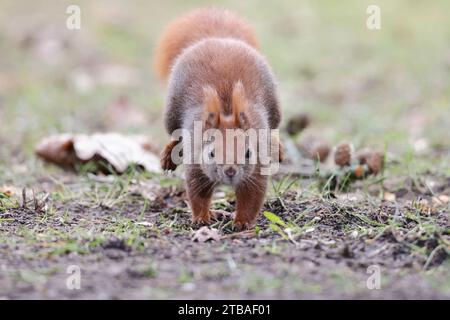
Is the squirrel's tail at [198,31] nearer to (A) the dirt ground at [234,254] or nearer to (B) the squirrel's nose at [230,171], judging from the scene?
(A) the dirt ground at [234,254]

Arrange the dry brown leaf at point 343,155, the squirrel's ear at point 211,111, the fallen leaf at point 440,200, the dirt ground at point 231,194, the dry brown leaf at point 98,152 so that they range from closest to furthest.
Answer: the dirt ground at point 231,194 → the squirrel's ear at point 211,111 → the fallen leaf at point 440,200 → the dry brown leaf at point 343,155 → the dry brown leaf at point 98,152

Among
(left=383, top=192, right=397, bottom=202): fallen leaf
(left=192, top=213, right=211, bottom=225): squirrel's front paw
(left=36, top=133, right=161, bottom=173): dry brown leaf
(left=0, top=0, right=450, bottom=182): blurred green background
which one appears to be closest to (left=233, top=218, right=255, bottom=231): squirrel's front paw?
(left=192, top=213, right=211, bottom=225): squirrel's front paw

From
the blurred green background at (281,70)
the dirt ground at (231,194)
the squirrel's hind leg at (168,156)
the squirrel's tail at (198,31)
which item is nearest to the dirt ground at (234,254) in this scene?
the dirt ground at (231,194)

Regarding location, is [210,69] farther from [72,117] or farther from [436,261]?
[72,117]

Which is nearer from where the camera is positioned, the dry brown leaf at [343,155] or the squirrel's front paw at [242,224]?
the squirrel's front paw at [242,224]

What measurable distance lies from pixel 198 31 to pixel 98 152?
4.17 feet

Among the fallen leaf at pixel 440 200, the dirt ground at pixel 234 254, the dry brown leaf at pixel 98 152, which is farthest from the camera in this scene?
the dry brown leaf at pixel 98 152

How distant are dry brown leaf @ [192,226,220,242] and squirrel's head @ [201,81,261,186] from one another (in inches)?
11.8

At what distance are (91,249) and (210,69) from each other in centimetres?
149

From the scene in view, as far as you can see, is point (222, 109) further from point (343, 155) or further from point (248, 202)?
point (343, 155)

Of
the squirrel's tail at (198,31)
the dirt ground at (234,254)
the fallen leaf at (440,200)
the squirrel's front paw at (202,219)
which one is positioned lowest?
the dirt ground at (234,254)

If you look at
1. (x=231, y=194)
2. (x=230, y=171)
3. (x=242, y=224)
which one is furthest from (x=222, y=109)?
(x=231, y=194)

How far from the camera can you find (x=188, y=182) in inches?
194

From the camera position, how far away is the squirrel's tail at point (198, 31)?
5918 millimetres
